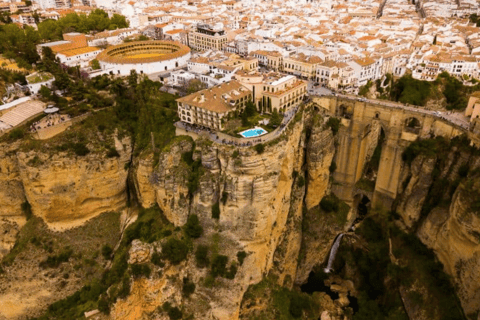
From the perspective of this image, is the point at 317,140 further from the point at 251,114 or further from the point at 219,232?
the point at 219,232

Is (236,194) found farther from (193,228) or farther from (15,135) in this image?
(15,135)

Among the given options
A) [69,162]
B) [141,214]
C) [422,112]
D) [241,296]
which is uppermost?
[422,112]

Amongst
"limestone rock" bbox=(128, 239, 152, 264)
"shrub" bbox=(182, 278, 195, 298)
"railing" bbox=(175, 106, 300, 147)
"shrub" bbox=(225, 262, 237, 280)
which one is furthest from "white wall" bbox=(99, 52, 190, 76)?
"shrub" bbox=(225, 262, 237, 280)

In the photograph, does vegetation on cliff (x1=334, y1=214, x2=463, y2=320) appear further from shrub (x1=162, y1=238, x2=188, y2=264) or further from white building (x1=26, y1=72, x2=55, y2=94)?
white building (x1=26, y1=72, x2=55, y2=94)

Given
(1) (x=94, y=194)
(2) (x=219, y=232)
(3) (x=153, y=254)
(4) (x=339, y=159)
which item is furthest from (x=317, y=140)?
(1) (x=94, y=194)

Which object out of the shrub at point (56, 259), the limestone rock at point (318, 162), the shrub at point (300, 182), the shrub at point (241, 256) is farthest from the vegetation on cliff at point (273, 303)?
the shrub at point (56, 259)
